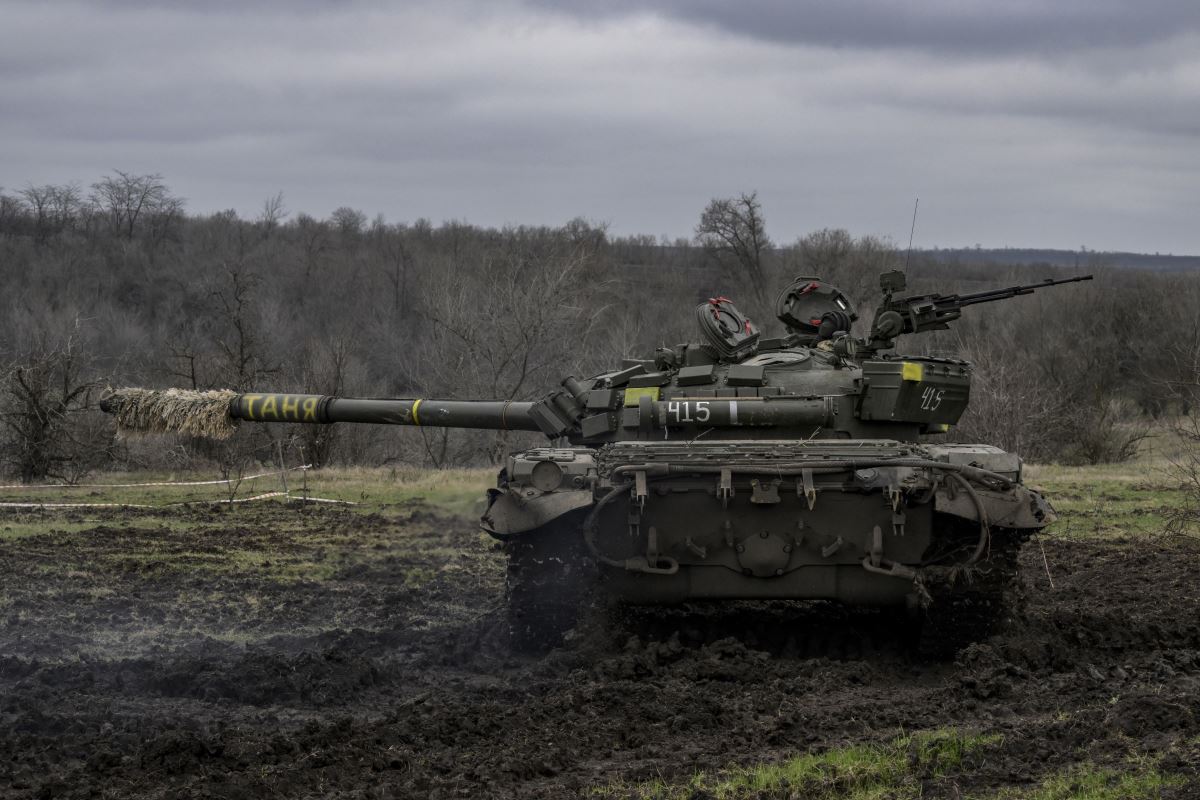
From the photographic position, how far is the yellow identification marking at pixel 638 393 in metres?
10.9

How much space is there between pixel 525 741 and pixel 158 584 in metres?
7.06

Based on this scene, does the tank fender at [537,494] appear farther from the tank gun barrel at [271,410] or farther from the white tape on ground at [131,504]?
the white tape on ground at [131,504]

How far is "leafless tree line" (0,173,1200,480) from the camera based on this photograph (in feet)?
94.6

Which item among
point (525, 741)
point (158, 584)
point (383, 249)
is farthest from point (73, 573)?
point (383, 249)

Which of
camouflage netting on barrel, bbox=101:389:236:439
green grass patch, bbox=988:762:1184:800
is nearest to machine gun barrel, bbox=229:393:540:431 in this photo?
camouflage netting on barrel, bbox=101:389:236:439

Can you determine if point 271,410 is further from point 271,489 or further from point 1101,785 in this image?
point 271,489

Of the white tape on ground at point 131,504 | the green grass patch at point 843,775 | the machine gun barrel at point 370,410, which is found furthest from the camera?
the white tape on ground at point 131,504

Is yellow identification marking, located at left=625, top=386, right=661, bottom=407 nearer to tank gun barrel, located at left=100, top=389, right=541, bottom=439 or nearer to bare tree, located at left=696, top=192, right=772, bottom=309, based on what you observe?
tank gun barrel, located at left=100, top=389, right=541, bottom=439

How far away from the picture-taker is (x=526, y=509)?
9211 mm

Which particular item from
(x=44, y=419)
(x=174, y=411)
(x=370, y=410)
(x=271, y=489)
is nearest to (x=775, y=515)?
(x=370, y=410)

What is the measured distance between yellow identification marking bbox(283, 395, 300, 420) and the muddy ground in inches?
61.3

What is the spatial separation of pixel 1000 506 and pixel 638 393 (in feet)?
10.0

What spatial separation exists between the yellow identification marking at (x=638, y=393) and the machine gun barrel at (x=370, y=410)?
1642mm

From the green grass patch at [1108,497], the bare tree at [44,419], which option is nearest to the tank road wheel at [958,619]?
the green grass patch at [1108,497]
